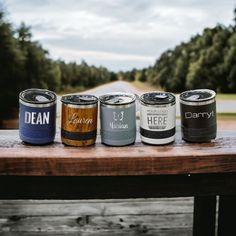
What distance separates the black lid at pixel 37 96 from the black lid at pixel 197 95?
264 millimetres

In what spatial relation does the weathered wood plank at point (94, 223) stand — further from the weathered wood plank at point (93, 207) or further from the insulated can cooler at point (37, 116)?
the insulated can cooler at point (37, 116)

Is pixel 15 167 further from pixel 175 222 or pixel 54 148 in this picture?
pixel 175 222

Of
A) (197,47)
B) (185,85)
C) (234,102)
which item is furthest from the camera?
(197,47)

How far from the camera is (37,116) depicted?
32.9 inches

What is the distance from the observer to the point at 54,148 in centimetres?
85

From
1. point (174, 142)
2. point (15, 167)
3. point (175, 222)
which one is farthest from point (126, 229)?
point (15, 167)

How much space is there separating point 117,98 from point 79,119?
9cm

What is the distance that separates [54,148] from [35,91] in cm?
13

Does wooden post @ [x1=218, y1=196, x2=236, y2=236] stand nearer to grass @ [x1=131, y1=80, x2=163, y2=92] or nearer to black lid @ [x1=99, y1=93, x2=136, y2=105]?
black lid @ [x1=99, y1=93, x2=136, y2=105]

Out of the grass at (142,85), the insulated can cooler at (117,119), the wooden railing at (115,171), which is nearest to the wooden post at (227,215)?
the wooden railing at (115,171)

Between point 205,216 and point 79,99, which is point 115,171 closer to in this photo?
point 79,99

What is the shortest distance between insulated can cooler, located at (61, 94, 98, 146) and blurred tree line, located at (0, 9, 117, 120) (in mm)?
2592

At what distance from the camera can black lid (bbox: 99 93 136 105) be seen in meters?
0.85

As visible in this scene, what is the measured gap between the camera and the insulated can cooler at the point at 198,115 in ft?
2.81
